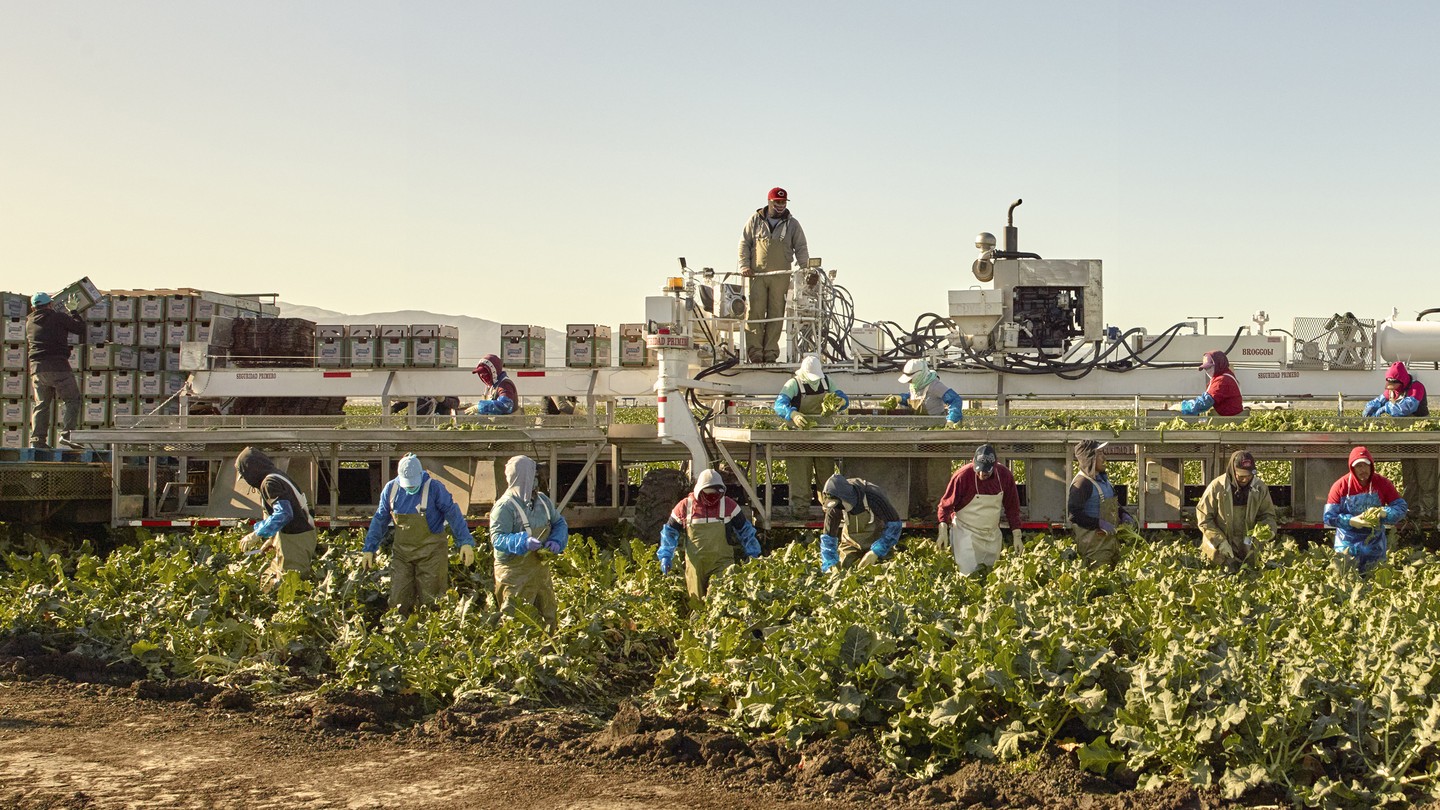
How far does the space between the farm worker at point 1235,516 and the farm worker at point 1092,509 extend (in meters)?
0.72

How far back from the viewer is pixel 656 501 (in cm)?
1318

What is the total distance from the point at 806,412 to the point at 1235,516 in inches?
164

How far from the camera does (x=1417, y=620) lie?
26.0ft

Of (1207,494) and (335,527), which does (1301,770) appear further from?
(335,527)

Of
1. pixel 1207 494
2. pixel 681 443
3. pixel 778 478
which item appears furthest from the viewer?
pixel 778 478

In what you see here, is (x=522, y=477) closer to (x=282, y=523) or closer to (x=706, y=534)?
(x=706, y=534)

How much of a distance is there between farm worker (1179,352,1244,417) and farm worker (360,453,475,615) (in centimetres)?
735

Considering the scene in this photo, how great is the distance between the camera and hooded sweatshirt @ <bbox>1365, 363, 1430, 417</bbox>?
528 inches

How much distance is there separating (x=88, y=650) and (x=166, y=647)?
77 cm

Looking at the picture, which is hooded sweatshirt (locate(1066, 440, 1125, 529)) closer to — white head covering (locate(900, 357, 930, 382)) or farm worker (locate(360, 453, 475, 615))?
white head covering (locate(900, 357, 930, 382))

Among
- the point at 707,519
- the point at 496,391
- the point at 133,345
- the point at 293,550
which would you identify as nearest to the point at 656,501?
the point at 496,391

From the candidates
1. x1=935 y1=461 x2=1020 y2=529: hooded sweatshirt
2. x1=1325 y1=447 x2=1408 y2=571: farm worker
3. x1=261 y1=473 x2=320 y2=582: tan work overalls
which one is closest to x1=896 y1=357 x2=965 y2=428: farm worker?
x1=935 y1=461 x2=1020 y2=529: hooded sweatshirt

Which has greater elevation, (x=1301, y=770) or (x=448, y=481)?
(x=448, y=481)

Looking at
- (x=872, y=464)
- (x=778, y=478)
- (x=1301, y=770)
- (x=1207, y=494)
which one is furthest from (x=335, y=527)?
(x=1301, y=770)
